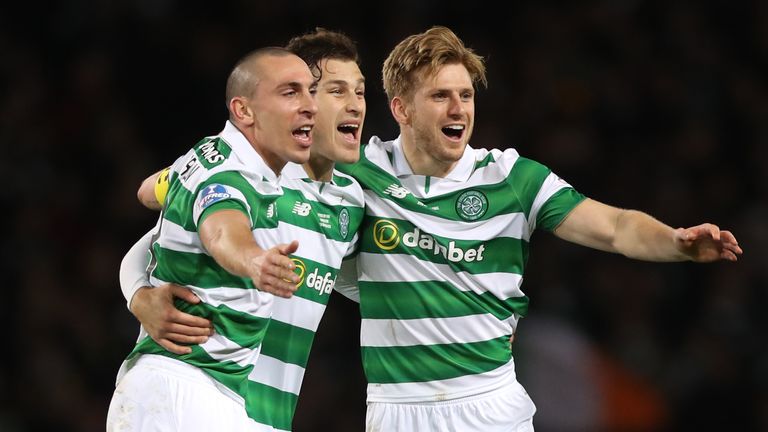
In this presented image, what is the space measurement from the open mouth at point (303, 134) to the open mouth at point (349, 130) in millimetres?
541

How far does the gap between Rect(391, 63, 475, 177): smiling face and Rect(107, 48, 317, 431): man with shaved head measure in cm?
84

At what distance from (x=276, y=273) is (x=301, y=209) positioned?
4.23ft

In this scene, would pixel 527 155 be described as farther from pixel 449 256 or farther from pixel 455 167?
pixel 449 256

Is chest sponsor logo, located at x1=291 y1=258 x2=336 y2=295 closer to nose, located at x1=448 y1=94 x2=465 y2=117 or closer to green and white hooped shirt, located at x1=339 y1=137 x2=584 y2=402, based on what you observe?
green and white hooped shirt, located at x1=339 y1=137 x2=584 y2=402

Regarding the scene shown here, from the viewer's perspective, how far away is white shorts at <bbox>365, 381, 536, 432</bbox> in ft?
14.8

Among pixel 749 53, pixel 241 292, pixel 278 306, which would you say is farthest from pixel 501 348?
pixel 749 53

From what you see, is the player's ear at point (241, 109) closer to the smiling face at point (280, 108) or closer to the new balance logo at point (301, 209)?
the smiling face at point (280, 108)

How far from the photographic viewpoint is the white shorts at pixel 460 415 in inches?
178

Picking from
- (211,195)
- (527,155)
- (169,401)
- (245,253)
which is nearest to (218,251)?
(245,253)

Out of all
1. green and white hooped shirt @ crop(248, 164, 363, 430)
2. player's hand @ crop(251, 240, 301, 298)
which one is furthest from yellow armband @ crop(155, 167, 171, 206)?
player's hand @ crop(251, 240, 301, 298)

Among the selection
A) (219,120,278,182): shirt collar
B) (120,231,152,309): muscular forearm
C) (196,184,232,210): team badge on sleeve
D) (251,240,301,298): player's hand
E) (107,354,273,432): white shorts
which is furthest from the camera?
(120,231,152,309): muscular forearm

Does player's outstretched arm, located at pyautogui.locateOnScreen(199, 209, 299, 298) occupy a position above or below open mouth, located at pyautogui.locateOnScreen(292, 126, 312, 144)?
below

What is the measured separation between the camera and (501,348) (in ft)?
15.1

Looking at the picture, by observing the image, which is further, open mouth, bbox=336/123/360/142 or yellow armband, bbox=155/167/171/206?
open mouth, bbox=336/123/360/142
